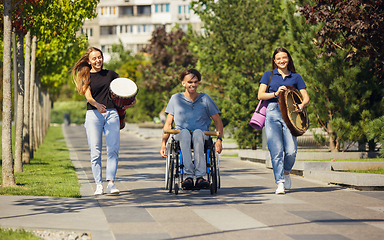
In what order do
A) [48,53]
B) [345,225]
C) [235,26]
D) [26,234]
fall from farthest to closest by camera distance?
[235,26] < [48,53] < [345,225] < [26,234]

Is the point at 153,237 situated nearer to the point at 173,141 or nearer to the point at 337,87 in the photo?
the point at 173,141

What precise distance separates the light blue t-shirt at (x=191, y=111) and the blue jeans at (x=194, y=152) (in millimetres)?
270

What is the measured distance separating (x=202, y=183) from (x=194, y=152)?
0.44 m

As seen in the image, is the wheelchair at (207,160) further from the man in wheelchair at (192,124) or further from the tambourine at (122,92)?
the tambourine at (122,92)

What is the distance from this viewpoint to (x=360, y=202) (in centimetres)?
745

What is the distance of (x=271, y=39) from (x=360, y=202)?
17.1 m

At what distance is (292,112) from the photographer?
8.16 meters

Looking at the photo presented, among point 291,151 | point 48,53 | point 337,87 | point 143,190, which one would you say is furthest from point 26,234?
point 48,53

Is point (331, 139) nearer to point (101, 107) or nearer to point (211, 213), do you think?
point (101, 107)

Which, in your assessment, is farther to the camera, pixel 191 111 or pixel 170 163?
pixel 191 111

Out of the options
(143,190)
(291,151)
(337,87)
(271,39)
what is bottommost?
(143,190)

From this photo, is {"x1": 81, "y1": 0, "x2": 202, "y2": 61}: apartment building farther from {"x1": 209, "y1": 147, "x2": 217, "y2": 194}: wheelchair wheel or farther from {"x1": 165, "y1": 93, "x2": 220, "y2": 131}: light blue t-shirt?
{"x1": 209, "y1": 147, "x2": 217, "y2": 194}: wheelchair wheel

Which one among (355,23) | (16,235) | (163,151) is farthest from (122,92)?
(355,23)

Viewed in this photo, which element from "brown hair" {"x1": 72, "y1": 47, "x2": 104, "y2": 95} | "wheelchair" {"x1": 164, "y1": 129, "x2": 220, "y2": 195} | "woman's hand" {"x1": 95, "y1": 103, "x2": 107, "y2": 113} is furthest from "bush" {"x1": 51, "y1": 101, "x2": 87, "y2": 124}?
"wheelchair" {"x1": 164, "y1": 129, "x2": 220, "y2": 195}
